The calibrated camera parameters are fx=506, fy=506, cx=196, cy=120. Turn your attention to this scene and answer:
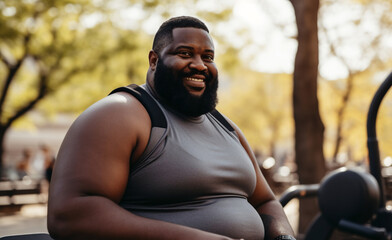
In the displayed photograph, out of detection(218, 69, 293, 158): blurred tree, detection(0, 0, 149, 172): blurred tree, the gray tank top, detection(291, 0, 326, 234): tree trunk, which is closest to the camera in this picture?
the gray tank top

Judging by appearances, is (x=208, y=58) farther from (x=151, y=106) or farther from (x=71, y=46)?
(x=71, y=46)

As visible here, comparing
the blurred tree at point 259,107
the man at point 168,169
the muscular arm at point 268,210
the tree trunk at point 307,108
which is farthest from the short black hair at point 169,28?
the blurred tree at point 259,107

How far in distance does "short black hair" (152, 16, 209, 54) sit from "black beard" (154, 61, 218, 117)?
0.07 meters

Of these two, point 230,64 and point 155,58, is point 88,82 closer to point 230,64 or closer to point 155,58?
point 230,64

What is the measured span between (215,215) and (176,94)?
45cm

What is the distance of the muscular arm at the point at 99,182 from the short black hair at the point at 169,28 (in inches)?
14.2

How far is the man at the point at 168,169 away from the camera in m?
1.47

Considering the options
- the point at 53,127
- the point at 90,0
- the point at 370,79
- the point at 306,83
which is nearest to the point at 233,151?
the point at 306,83

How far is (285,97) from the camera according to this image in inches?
1147

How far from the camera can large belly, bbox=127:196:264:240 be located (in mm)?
1645

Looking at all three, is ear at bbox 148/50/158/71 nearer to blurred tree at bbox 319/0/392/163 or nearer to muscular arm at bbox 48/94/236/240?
muscular arm at bbox 48/94/236/240

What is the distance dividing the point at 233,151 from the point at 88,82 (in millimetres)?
15241

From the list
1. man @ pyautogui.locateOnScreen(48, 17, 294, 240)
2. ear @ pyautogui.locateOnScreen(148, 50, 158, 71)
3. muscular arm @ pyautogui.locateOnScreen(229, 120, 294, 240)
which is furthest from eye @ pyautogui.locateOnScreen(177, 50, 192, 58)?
muscular arm @ pyautogui.locateOnScreen(229, 120, 294, 240)

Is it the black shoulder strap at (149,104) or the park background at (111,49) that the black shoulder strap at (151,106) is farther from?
the park background at (111,49)
